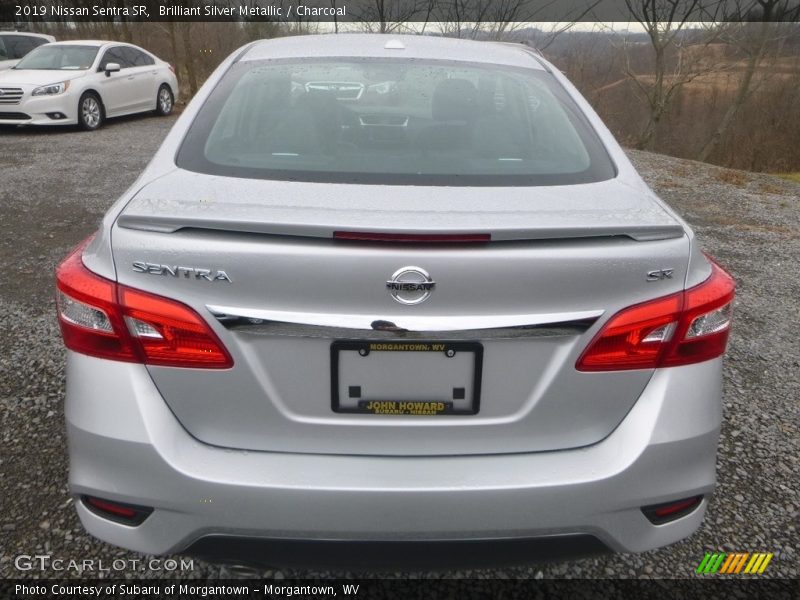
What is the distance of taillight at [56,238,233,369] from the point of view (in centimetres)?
155

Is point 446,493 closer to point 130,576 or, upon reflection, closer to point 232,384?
point 232,384

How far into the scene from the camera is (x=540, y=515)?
1613 millimetres

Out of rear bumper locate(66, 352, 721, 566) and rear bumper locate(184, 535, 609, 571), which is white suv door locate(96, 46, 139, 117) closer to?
rear bumper locate(66, 352, 721, 566)

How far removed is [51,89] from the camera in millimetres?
11273

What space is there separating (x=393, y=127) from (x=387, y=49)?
571mm

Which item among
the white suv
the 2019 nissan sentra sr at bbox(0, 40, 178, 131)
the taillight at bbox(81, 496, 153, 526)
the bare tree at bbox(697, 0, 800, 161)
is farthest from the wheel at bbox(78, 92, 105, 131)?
the bare tree at bbox(697, 0, 800, 161)

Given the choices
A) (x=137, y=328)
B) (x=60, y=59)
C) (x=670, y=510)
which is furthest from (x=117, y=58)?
(x=670, y=510)

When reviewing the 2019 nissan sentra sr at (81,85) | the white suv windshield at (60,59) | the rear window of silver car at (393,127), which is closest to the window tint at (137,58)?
the 2019 nissan sentra sr at (81,85)

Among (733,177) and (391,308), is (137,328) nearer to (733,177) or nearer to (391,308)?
(391,308)

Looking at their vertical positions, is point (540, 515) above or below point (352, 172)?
below

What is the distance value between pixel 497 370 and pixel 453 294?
22cm

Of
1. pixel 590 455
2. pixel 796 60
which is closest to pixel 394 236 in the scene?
pixel 590 455

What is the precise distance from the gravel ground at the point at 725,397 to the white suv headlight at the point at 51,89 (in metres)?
3.37

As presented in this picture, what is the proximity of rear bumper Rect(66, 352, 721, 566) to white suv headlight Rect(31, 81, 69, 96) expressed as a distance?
448 inches
